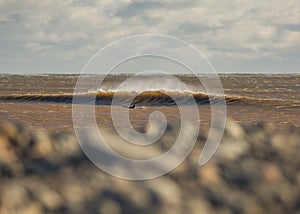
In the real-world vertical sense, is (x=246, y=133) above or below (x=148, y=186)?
above

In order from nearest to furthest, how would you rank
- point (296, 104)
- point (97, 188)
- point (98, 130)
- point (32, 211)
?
point (32, 211) → point (97, 188) → point (98, 130) → point (296, 104)

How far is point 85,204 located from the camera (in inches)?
50.8

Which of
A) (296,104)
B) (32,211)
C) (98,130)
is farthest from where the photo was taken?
(296,104)

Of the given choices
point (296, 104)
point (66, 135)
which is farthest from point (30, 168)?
point (296, 104)

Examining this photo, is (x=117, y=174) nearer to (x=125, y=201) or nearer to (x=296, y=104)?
(x=125, y=201)

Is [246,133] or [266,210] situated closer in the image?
[266,210]

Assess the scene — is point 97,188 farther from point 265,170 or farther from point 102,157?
point 265,170

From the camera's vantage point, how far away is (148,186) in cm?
137

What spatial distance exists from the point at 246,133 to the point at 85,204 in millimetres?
563

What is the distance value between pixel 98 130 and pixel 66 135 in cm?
10

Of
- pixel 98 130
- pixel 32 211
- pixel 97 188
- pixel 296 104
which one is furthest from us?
pixel 296 104

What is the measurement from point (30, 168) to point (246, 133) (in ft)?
2.13

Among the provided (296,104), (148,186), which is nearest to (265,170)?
(148,186)

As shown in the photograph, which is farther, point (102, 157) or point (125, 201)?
point (102, 157)
